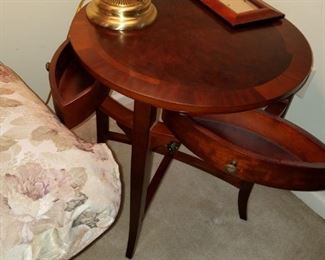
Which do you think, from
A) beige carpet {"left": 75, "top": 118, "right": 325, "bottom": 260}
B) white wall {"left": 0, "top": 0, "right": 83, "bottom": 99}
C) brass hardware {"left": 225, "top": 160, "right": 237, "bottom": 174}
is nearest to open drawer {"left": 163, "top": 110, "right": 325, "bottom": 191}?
brass hardware {"left": 225, "top": 160, "right": 237, "bottom": 174}

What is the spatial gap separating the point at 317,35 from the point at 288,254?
25.4 inches

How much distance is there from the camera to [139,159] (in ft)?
2.72

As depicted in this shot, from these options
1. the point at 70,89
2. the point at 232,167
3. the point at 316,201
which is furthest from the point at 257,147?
the point at 316,201

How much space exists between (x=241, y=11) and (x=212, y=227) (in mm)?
663

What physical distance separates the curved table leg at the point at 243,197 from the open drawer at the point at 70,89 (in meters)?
0.52

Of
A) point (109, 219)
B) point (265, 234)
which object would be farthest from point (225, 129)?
point (265, 234)

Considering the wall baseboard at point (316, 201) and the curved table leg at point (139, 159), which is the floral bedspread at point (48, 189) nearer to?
the curved table leg at point (139, 159)

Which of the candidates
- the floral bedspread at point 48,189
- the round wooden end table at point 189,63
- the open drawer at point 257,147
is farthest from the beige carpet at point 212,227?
the floral bedspread at point 48,189

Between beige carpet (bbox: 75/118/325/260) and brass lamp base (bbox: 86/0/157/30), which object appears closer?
brass lamp base (bbox: 86/0/157/30)

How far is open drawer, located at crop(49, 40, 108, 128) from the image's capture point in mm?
725

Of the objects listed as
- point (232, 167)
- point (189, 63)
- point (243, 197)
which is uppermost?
point (189, 63)

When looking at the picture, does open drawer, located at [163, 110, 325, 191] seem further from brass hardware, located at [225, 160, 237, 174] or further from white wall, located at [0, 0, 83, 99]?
white wall, located at [0, 0, 83, 99]

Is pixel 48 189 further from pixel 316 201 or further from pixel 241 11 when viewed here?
pixel 316 201

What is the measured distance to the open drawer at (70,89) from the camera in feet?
2.38
